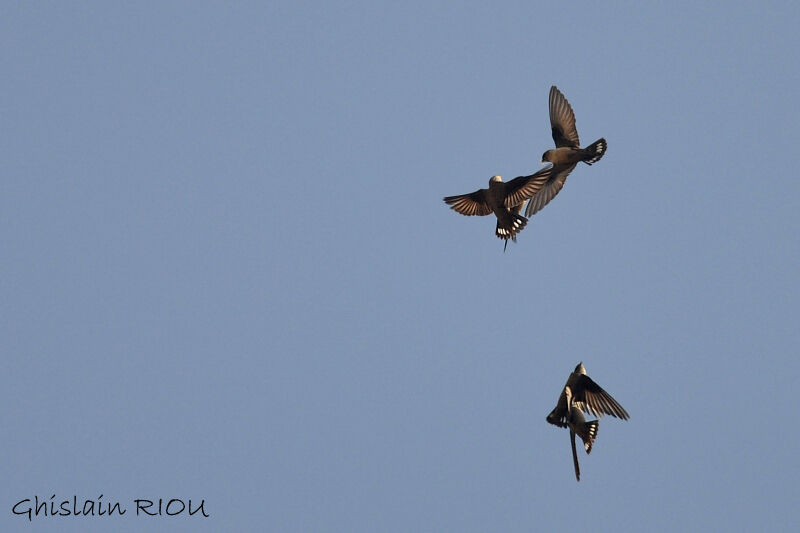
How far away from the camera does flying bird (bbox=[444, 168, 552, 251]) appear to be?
1677 centimetres

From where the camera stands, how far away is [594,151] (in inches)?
655

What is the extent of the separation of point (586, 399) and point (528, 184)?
3.54 meters

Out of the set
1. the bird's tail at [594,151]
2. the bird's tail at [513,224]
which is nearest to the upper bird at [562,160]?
the bird's tail at [594,151]

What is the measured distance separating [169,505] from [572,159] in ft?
30.9

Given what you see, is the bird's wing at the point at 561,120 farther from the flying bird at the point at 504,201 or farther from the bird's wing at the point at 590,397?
the bird's wing at the point at 590,397

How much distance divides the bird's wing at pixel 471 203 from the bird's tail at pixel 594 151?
182cm

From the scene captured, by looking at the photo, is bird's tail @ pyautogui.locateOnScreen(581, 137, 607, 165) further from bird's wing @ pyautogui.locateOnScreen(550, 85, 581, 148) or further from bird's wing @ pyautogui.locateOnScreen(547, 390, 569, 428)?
bird's wing @ pyautogui.locateOnScreen(547, 390, 569, 428)

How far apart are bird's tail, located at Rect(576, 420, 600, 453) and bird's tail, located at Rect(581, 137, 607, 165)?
410 cm

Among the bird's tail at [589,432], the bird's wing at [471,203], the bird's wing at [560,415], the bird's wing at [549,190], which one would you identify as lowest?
the bird's tail at [589,432]

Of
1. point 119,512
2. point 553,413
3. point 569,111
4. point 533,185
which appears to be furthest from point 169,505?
point 569,111

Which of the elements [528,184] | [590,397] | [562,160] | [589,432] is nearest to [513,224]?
[528,184]

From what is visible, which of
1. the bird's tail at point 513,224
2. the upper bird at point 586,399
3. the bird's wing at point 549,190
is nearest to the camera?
the upper bird at point 586,399

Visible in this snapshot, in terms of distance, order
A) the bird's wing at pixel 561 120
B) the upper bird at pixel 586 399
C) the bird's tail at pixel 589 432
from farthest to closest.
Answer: the bird's wing at pixel 561 120 < the upper bird at pixel 586 399 < the bird's tail at pixel 589 432

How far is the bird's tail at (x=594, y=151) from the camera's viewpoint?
652 inches
